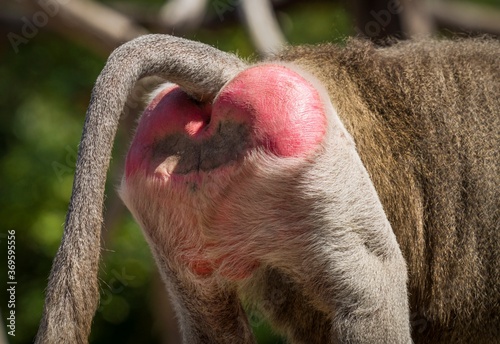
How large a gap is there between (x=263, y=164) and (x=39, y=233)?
14.2ft

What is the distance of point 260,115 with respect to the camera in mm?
2684

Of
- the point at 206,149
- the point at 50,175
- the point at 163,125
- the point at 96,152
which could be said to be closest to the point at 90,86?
the point at 50,175

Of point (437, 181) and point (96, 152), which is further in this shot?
point (437, 181)

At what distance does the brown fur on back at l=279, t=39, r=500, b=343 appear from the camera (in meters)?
3.15

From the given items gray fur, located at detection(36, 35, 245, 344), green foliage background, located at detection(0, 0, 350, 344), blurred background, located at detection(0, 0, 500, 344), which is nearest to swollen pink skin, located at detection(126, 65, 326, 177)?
gray fur, located at detection(36, 35, 245, 344)

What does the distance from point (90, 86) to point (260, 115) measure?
15.6 ft

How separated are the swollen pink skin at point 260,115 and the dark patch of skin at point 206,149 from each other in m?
0.02

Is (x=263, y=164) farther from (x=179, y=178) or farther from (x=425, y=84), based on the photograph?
(x=425, y=84)

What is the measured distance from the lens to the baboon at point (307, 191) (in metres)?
2.66

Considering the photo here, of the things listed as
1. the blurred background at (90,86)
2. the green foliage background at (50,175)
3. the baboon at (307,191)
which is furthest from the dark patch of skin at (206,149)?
the green foliage background at (50,175)

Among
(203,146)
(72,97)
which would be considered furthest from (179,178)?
(72,97)

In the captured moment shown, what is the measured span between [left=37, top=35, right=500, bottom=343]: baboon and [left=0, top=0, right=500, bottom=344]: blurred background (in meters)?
1.90

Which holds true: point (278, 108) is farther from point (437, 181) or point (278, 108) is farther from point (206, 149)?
point (437, 181)

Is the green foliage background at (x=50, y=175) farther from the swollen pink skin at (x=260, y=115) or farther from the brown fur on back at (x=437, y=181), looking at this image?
the swollen pink skin at (x=260, y=115)
